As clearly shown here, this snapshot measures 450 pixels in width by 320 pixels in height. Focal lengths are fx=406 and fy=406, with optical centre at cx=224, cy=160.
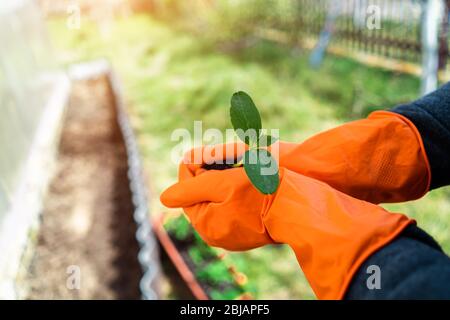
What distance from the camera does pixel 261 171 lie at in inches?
37.1

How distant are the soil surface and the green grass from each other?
14.1 inches

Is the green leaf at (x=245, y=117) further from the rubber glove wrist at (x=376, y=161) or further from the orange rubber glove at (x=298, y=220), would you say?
the rubber glove wrist at (x=376, y=161)

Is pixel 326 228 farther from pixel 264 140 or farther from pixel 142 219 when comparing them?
pixel 142 219

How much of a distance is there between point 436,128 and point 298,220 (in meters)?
0.54

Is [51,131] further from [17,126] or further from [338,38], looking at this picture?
[338,38]

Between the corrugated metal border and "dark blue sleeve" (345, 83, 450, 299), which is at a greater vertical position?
"dark blue sleeve" (345, 83, 450, 299)

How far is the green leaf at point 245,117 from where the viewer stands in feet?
3.03

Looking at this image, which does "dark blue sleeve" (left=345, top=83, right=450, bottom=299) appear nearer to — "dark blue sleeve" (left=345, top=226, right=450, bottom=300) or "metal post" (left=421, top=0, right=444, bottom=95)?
"dark blue sleeve" (left=345, top=226, right=450, bottom=300)

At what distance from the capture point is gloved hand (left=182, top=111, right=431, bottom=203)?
1.15 meters

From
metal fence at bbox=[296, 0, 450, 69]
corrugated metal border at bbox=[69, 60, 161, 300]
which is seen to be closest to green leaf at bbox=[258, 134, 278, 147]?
corrugated metal border at bbox=[69, 60, 161, 300]

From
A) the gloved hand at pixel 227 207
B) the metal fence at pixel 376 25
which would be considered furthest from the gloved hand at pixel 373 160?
the metal fence at pixel 376 25

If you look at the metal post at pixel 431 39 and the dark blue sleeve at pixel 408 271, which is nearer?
the dark blue sleeve at pixel 408 271

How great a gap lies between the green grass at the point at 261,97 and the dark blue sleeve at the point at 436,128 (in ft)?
5.09
